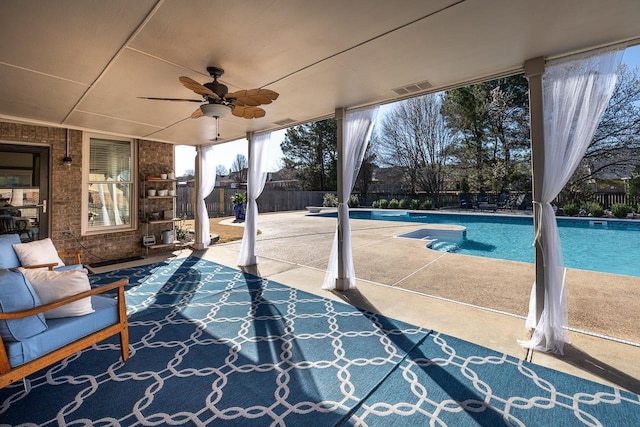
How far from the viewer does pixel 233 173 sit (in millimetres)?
23234

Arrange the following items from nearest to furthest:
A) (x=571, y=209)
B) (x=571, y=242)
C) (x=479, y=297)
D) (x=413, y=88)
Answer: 1. (x=413, y=88)
2. (x=479, y=297)
3. (x=571, y=242)
4. (x=571, y=209)

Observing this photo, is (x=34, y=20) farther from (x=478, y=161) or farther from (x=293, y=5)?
(x=478, y=161)

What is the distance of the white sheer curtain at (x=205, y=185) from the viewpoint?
249 inches

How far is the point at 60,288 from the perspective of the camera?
1983 millimetres

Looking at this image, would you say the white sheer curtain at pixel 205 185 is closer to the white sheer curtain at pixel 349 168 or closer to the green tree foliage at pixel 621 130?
the white sheer curtain at pixel 349 168

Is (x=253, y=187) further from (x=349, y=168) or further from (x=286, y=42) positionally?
(x=286, y=42)

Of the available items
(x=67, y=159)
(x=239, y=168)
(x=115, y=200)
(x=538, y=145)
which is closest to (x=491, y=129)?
(x=538, y=145)

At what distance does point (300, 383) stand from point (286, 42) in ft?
8.17

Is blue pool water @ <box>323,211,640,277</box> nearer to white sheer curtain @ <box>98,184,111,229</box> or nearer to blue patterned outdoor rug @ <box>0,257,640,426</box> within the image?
blue patterned outdoor rug @ <box>0,257,640,426</box>

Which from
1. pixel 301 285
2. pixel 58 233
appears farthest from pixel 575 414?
pixel 58 233

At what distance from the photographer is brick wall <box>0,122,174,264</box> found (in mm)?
4625

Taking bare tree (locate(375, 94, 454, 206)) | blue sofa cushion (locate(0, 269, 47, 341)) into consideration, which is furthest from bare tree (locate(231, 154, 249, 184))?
blue sofa cushion (locate(0, 269, 47, 341))

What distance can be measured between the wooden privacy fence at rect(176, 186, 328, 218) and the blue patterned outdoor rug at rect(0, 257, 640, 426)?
774cm

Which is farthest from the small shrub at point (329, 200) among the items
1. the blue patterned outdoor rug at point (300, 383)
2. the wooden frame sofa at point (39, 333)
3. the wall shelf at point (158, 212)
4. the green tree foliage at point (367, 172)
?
the wooden frame sofa at point (39, 333)
